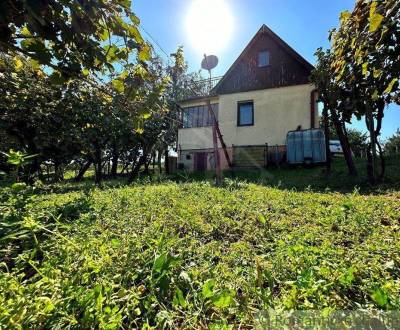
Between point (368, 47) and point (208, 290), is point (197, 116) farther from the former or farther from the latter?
point (208, 290)

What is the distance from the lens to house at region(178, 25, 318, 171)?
15.7 metres

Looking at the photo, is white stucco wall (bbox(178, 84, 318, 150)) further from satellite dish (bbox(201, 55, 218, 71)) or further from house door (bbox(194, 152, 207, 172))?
satellite dish (bbox(201, 55, 218, 71))

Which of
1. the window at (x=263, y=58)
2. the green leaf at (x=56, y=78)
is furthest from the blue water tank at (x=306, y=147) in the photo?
the green leaf at (x=56, y=78)

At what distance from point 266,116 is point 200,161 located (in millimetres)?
5067

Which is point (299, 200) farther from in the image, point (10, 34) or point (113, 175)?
point (113, 175)

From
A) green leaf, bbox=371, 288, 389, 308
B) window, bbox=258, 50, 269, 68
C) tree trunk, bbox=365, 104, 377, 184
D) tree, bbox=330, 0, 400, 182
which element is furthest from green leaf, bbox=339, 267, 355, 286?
window, bbox=258, 50, 269, 68

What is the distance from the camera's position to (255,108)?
16.8m

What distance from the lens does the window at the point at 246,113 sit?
670 inches

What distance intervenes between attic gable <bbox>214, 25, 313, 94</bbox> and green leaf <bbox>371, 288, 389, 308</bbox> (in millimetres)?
15334

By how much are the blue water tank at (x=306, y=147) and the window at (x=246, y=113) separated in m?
3.06

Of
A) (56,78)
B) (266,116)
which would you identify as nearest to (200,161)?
(266,116)

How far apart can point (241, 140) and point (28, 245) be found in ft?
49.1

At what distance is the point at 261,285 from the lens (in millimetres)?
2166

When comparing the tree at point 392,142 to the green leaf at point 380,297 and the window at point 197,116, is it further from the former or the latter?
the green leaf at point 380,297
